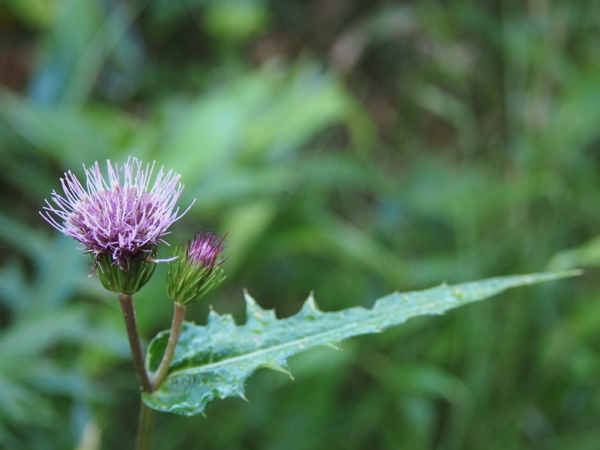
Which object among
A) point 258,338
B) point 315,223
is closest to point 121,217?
point 258,338

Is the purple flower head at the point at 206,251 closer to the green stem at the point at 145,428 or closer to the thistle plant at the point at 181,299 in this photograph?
the thistle plant at the point at 181,299

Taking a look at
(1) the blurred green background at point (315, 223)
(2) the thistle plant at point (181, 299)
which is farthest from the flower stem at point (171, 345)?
(1) the blurred green background at point (315, 223)

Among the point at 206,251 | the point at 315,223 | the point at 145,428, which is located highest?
the point at 315,223

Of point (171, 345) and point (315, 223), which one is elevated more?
point (315, 223)

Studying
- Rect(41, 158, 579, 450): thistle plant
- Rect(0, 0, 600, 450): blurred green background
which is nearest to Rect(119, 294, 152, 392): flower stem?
Rect(41, 158, 579, 450): thistle plant

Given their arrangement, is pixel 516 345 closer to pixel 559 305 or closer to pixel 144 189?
pixel 559 305

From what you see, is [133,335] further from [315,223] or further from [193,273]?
[315,223]
